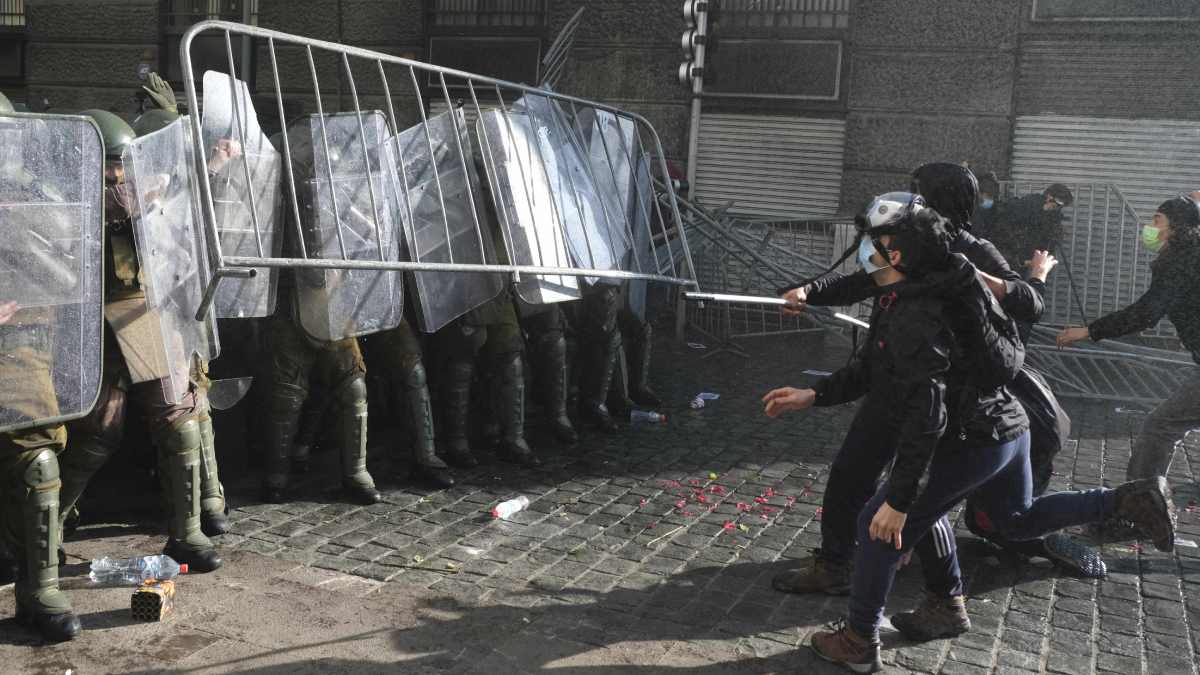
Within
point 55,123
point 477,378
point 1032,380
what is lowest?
point 477,378

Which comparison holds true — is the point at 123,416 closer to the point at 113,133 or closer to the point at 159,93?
the point at 113,133

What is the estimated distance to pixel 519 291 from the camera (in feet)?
19.4

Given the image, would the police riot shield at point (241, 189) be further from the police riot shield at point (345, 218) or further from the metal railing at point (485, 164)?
the police riot shield at point (345, 218)

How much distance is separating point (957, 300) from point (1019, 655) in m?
1.33

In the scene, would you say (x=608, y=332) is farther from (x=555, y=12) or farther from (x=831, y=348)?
(x=555, y=12)

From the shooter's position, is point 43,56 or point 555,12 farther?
point 43,56

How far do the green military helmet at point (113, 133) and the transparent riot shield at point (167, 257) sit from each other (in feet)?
0.56

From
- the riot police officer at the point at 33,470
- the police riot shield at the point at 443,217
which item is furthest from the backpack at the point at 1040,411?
the riot police officer at the point at 33,470

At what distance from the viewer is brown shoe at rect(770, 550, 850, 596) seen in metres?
4.34

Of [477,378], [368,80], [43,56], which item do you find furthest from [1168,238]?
[43,56]

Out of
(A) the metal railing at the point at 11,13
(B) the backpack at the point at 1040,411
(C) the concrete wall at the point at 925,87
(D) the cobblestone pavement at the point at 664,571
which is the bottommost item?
(D) the cobblestone pavement at the point at 664,571

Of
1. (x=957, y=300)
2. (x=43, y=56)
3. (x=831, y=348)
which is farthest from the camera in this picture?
(x=43, y=56)

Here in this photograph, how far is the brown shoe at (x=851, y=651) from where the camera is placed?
3629 millimetres

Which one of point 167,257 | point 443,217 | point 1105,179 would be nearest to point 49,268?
point 167,257
